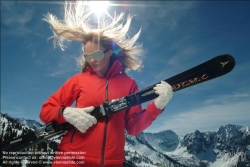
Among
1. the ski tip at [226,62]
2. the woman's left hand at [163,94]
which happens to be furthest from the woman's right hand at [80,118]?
the ski tip at [226,62]

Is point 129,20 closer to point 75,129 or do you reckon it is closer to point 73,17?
point 73,17

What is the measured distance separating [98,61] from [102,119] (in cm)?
116

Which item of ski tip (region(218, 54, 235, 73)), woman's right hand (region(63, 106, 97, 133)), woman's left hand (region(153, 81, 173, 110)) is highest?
ski tip (region(218, 54, 235, 73))

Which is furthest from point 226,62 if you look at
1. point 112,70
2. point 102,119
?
point 102,119

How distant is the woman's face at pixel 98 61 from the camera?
3995 millimetres

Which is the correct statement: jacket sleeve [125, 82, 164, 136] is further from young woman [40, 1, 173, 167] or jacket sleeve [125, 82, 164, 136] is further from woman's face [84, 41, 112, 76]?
woman's face [84, 41, 112, 76]

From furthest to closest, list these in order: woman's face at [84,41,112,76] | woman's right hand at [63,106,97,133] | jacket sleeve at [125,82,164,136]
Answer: woman's face at [84,41,112,76] < jacket sleeve at [125,82,164,136] < woman's right hand at [63,106,97,133]

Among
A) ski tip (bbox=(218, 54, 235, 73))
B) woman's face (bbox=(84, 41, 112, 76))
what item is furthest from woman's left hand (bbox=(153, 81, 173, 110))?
woman's face (bbox=(84, 41, 112, 76))

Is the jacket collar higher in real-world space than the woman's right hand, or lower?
higher

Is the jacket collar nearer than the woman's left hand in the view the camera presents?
No

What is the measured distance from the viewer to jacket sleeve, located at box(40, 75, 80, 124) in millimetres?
3621

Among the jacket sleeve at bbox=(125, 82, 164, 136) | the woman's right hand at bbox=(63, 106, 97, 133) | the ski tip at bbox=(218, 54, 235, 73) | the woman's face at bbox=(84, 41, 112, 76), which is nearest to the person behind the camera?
the ski tip at bbox=(218, 54, 235, 73)

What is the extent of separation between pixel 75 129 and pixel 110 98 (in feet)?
2.75

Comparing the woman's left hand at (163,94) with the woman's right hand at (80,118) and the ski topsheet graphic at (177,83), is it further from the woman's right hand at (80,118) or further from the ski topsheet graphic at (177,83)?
the woman's right hand at (80,118)
